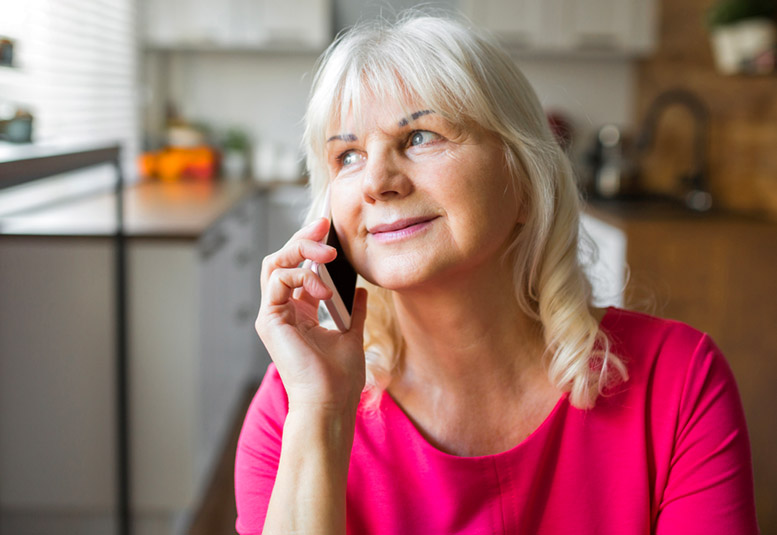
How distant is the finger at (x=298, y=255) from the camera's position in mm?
1054

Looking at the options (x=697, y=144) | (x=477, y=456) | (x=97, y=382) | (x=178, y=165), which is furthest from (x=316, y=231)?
(x=178, y=165)

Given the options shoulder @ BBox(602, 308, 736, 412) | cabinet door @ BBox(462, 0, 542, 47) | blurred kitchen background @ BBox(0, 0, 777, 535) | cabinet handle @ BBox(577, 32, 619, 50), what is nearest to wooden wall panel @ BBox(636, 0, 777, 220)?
blurred kitchen background @ BBox(0, 0, 777, 535)

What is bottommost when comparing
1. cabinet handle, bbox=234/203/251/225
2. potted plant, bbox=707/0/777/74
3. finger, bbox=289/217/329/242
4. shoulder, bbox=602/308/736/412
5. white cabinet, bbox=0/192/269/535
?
white cabinet, bbox=0/192/269/535

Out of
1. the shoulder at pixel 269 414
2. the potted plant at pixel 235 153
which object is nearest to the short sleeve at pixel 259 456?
the shoulder at pixel 269 414

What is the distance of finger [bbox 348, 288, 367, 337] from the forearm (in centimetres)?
15

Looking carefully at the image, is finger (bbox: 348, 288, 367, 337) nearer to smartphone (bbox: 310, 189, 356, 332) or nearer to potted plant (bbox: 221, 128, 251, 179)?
smartphone (bbox: 310, 189, 356, 332)

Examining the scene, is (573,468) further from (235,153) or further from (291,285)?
(235,153)

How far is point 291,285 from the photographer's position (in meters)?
1.08

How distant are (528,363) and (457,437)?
155 millimetres

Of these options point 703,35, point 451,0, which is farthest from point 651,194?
point 451,0

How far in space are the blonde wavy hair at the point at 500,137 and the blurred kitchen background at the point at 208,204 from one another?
25 centimetres

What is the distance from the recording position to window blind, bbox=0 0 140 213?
2.96 m

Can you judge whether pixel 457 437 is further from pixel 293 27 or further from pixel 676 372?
pixel 293 27

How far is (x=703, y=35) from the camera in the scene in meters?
3.86
